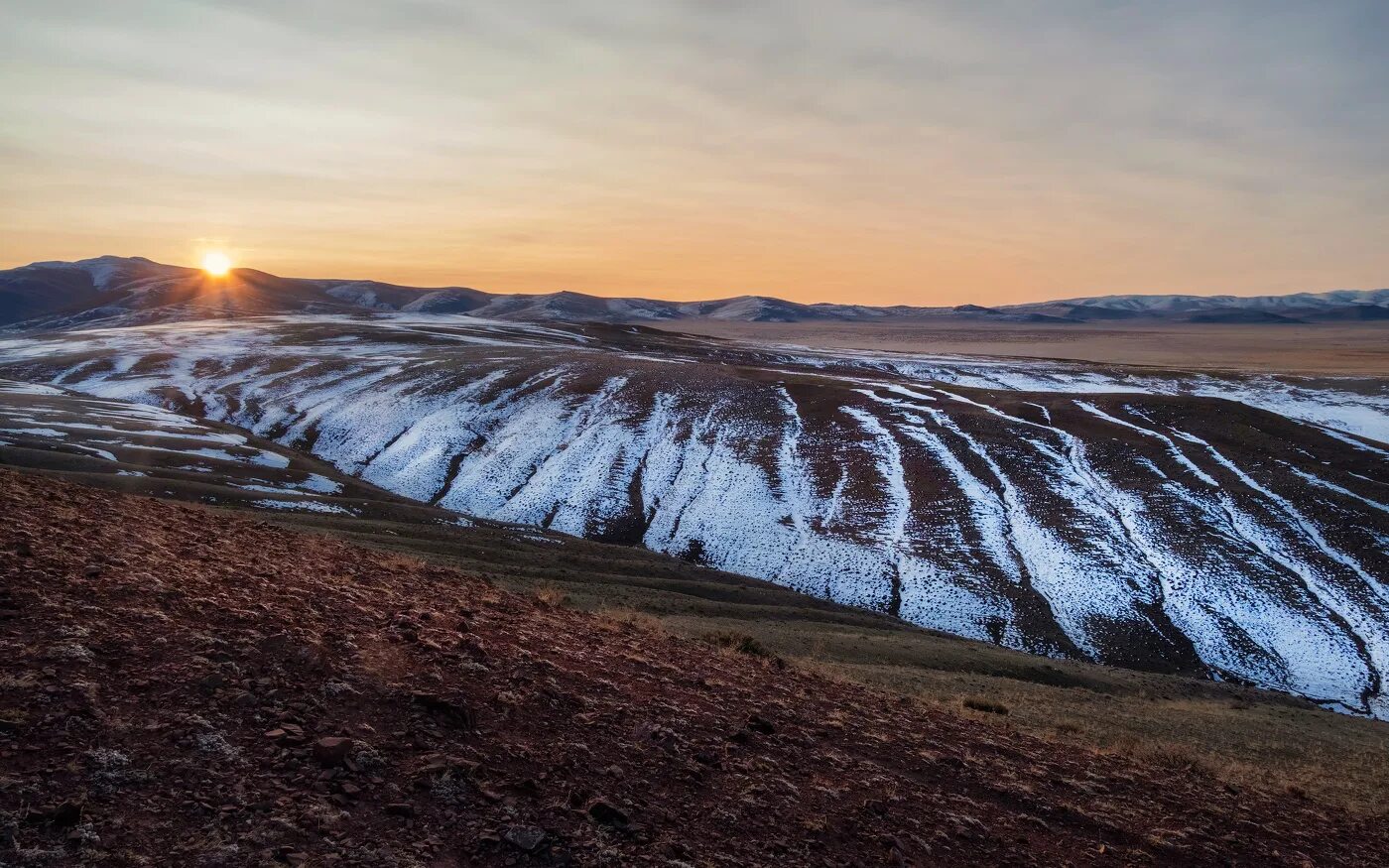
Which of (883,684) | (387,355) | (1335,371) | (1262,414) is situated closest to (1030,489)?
(1262,414)

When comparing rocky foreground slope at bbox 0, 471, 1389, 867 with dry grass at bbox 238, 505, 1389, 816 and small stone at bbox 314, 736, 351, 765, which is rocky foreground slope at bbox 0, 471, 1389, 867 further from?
dry grass at bbox 238, 505, 1389, 816

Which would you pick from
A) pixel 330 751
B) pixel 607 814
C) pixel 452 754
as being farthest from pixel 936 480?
pixel 330 751

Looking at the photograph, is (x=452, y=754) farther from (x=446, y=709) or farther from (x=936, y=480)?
(x=936, y=480)

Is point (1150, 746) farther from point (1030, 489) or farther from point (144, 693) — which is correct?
point (1030, 489)

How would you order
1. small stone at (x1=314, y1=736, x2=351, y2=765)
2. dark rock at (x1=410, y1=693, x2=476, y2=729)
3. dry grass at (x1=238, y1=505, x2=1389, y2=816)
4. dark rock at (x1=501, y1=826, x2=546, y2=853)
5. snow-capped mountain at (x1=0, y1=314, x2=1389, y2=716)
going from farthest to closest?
snow-capped mountain at (x1=0, y1=314, x2=1389, y2=716)
dry grass at (x1=238, y1=505, x2=1389, y2=816)
dark rock at (x1=410, y1=693, x2=476, y2=729)
small stone at (x1=314, y1=736, x2=351, y2=765)
dark rock at (x1=501, y1=826, x2=546, y2=853)

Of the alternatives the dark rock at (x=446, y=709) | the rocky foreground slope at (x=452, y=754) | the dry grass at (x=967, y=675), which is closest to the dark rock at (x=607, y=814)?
the rocky foreground slope at (x=452, y=754)

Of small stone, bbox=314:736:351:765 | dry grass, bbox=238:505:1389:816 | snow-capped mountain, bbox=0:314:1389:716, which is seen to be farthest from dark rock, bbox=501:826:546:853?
snow-capped mountain, bbox=0:314:1389:716
